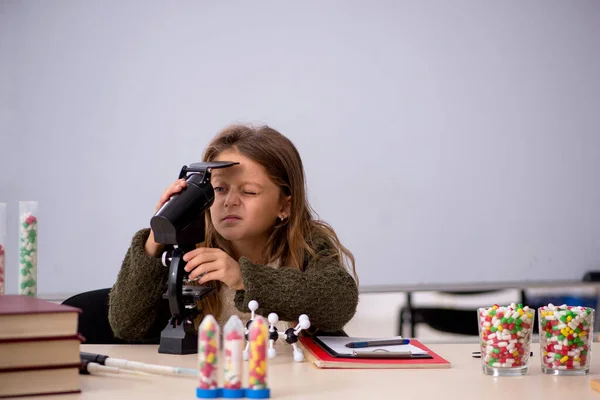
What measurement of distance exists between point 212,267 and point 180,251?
8 centimetres

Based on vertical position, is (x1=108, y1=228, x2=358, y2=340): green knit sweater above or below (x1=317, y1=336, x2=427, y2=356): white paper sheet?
above

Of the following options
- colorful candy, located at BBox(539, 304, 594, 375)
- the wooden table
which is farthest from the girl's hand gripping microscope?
colorful candy, located at BBox(539, 304, 594, 375)

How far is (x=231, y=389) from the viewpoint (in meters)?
1.06

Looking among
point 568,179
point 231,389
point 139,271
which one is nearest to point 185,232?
point 139,271

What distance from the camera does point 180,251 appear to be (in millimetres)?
1589

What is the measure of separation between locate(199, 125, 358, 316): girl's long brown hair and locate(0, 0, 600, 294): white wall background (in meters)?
1.25

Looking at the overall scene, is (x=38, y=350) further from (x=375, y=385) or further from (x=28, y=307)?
(x=375, y=385)

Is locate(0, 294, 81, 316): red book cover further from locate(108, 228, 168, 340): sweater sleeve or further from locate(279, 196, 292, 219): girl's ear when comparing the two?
locate(279, 196, 292, 219): girl's ear

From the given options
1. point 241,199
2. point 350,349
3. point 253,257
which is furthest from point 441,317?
point 350,349

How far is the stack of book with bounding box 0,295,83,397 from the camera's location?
108cm

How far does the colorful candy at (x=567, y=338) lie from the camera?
129 cm

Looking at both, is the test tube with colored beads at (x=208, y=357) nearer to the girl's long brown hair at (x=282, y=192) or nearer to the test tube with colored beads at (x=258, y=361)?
the test tube with colored beads at (x=258, y=361)

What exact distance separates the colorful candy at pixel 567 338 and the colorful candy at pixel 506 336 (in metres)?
0.04

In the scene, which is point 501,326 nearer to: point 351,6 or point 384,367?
point 384,367
